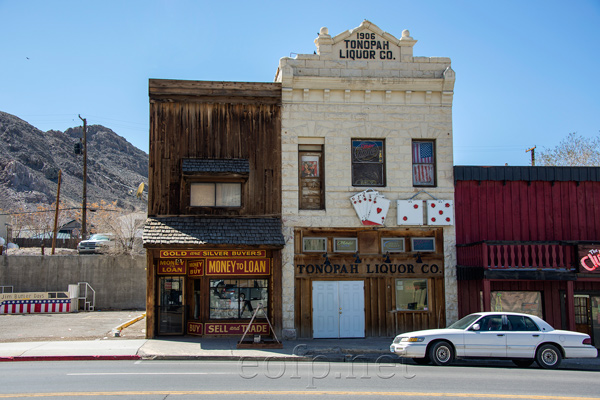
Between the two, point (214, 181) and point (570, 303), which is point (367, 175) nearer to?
point (214, 181)

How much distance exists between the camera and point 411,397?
920cm

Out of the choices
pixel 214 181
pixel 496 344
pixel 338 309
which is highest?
pixel 214 181

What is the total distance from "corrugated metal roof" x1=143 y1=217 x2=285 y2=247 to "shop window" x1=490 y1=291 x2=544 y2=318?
24.1 feet

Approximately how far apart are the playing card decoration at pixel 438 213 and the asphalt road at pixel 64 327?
9.86m

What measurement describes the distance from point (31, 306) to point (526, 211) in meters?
21.1

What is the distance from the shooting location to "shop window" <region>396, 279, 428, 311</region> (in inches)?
725

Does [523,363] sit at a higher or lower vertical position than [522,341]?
lower

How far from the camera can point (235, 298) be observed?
18141 mm

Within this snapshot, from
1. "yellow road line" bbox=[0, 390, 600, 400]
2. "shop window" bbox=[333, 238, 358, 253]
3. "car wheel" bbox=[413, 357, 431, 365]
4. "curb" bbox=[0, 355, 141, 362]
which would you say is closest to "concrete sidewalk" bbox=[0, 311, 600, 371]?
"curb" bbox=[0, 355, 141, 362]

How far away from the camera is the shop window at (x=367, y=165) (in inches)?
730

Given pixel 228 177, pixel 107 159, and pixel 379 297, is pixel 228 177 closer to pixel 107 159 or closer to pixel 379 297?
pixel 379 297

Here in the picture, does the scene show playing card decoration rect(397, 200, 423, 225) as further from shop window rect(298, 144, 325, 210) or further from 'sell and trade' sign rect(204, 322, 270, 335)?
'sell and trade' sign rect(204, 322, 270, 335)

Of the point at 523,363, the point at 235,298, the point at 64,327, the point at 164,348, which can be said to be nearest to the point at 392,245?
the point at 235,298

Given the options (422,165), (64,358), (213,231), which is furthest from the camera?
(422,165)
